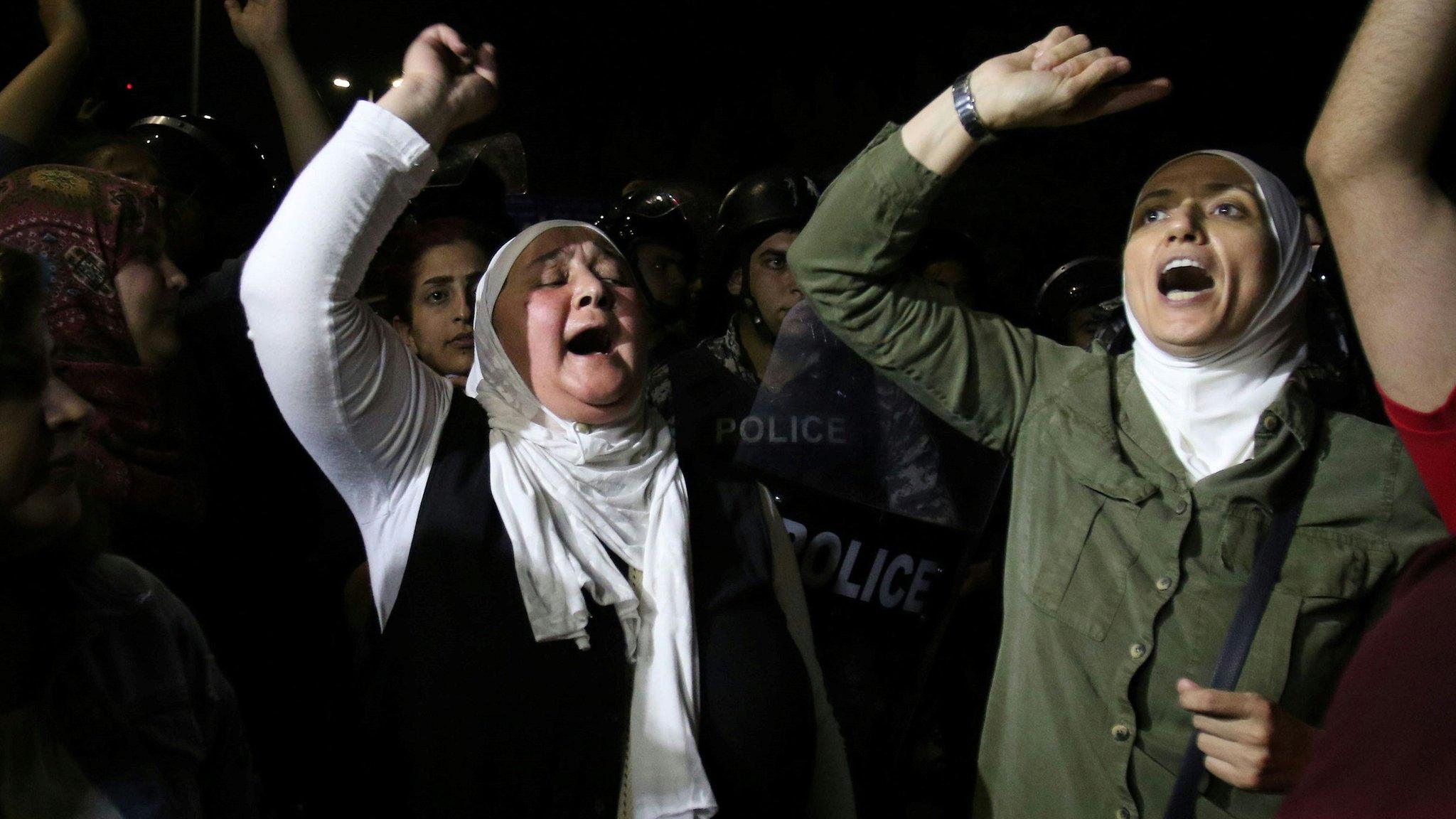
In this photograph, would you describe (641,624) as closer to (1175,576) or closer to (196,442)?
(1175,576)

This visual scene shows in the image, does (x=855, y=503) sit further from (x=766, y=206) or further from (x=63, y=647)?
(x=63, y=647)

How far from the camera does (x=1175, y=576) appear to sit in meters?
1.85

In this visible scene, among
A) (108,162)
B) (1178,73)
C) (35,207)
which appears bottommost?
(35,207)

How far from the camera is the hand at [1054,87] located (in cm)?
188

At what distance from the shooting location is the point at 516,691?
186 centimetres

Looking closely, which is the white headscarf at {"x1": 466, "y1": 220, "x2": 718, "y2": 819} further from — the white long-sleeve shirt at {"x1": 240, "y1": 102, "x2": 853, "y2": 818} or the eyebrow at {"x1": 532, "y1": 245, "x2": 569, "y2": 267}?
the white long-sleeve shirt at {"x1": 240, "y1": 102, "x2": 853, "y2": 818}

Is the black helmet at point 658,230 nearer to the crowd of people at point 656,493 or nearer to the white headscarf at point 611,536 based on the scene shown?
the crowd of people at point 656,493

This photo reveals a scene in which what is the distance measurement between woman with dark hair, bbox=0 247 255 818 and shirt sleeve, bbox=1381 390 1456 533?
5.63 feet

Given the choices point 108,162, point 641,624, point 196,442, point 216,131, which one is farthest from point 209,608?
point 216,131

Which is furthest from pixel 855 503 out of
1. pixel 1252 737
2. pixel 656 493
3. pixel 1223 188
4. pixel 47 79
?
pixel 47 79

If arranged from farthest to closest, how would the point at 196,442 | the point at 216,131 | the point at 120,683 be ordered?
the point at 216,131 < the point at 196,442 < the point at 120,683

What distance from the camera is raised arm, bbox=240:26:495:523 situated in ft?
5.71

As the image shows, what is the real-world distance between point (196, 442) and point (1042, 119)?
198 centimetres

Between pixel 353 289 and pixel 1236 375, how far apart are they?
5.28 ft
